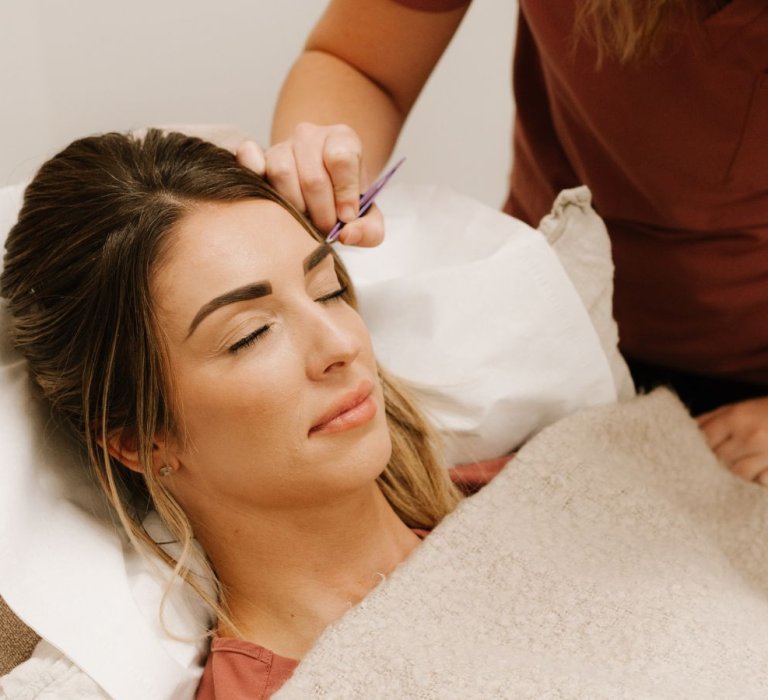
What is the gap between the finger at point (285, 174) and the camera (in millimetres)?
1262

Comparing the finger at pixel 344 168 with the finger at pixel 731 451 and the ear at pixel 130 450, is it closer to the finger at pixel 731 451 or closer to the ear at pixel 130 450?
the ear at pixel 130 450

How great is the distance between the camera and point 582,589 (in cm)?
121

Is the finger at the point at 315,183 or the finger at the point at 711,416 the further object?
the finger at the point at 711,416

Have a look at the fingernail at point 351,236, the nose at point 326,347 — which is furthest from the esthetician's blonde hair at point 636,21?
the nose at point 326,347

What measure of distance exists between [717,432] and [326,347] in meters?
0.70

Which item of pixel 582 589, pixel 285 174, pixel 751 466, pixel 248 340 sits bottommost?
pixel 751 466

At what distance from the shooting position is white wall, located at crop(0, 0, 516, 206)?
1.74m

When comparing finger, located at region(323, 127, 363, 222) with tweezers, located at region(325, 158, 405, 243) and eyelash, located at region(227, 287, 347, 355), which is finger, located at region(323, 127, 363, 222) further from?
eyelash, located at region(227, 287, 347, 355)

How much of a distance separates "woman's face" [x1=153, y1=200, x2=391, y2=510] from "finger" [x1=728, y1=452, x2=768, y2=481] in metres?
0.59

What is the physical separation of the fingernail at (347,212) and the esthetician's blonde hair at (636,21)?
355mm

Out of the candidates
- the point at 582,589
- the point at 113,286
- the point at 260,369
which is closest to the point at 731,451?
the point at 582,589

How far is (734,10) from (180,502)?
878 mm

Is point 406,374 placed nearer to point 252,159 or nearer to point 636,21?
point 252,159

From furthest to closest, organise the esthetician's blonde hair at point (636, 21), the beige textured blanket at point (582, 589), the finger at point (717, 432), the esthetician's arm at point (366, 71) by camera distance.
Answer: the finger at point (717, 432) → the esthetician's arm at point (366, 71) → the esthetician's blonde hair at point (636, 21) → the beige textured blanket at point (582, 589)
